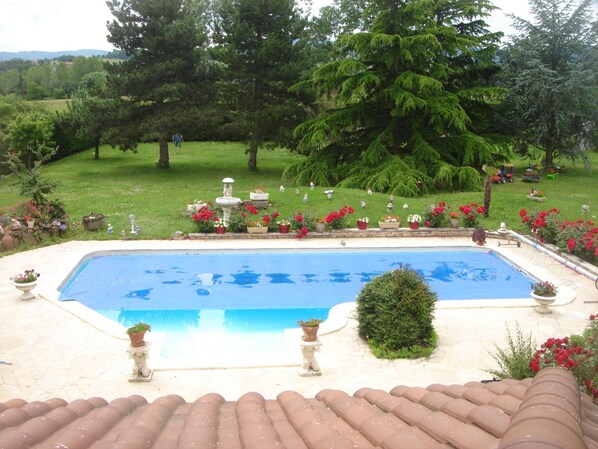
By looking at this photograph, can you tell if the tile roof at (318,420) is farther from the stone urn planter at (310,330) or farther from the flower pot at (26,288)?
the flower pot at (26,288)

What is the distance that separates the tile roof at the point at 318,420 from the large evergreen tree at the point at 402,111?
20.5 metres

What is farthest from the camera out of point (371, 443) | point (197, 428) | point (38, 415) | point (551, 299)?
point (551, 299)

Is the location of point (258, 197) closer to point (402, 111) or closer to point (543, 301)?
point (402, 111)

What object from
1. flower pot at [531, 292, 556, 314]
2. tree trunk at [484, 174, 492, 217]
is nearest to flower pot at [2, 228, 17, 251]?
flower pot at [531, 292, 556, 314]

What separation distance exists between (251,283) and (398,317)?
6297mm

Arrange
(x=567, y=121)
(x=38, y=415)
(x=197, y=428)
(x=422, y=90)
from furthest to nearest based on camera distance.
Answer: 1. (x=567, y=121)
2. (x=422, y=90)
3. (x=38, y=415)
4. (x=197, y=428)

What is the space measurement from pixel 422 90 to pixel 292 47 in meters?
9.87

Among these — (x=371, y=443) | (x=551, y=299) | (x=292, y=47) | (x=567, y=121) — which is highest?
(x=292, y=47)

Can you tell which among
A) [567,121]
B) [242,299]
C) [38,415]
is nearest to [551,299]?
[242,299]

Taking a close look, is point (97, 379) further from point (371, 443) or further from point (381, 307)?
point (371, 443)

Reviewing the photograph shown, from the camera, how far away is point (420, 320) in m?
10.2

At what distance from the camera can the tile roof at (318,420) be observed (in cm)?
314

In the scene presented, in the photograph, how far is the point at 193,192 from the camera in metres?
26.6

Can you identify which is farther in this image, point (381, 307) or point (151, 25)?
point (151, 25)
